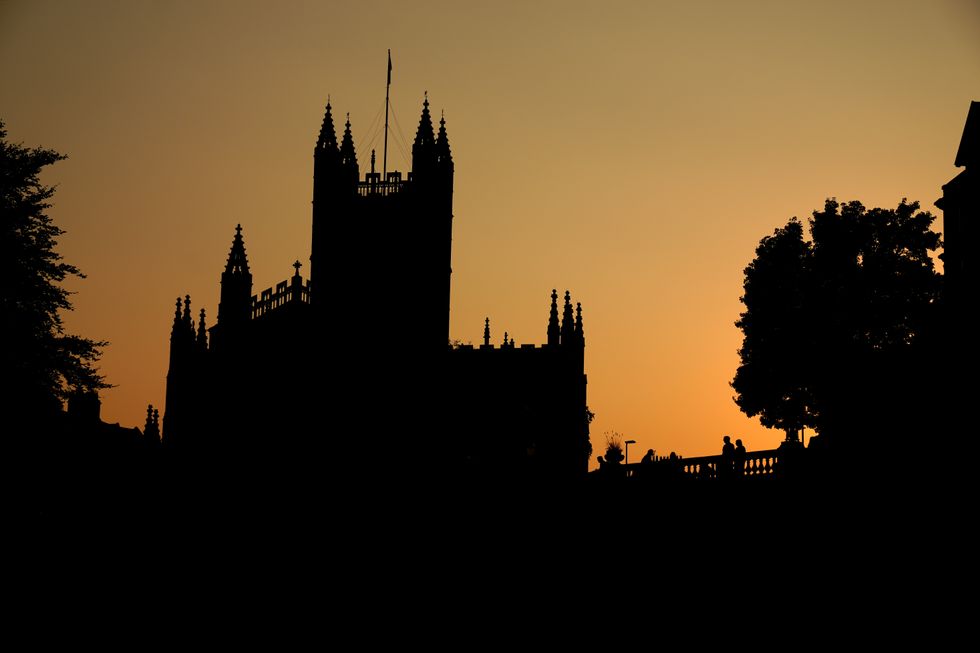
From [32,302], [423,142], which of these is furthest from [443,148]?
[32,302]

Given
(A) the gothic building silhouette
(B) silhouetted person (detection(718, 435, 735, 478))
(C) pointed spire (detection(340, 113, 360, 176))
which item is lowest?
(B) silhouetted person (detection(718, 435, 735, 478))

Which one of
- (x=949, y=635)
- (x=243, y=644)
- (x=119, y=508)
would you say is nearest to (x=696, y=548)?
(x=949, y=635)

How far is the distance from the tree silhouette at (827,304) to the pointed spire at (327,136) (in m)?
21.6

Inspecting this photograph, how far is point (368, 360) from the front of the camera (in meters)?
67.8

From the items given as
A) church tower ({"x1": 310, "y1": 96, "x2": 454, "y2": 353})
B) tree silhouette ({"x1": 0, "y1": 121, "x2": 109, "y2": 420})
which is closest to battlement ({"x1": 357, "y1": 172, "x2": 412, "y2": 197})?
church tower ({"x1": 310, "y1": 96, "x2": 454, "y2": 353})

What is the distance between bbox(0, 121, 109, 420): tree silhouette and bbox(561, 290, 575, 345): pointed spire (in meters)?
29.4

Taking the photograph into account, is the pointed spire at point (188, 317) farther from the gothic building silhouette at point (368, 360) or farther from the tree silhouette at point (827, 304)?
the tree silhouette at point (827, 304)

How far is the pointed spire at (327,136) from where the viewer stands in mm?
73188

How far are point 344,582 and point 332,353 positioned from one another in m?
27.9

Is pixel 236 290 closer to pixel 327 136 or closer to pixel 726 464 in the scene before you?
pixel 327 136

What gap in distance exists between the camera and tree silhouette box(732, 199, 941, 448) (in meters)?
61.6

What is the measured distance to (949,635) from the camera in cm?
3272

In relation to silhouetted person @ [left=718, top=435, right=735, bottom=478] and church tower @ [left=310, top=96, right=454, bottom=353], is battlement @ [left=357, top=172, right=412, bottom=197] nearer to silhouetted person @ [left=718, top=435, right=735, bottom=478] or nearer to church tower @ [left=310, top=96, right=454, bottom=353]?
church tower @ [left=310, top=96, right=454, bottom=353]

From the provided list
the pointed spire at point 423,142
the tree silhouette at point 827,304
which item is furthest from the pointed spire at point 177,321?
the tree silhouette at point 827,304
